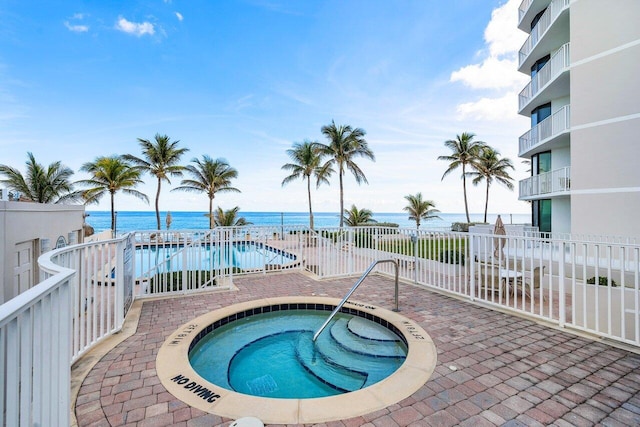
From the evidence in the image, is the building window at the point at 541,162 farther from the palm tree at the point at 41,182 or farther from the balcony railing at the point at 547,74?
the palm tree at the point at 41,182

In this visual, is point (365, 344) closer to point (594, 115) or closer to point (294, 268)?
point (294, 268)

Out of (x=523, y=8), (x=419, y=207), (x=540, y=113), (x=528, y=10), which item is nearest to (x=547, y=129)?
(x=540, y=113)

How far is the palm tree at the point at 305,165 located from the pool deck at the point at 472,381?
18.5 m

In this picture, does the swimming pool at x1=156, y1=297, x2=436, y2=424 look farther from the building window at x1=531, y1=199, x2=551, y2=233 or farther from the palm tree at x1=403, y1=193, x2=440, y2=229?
the palm tree at x1=403, y1=193, x2=440, y2=229

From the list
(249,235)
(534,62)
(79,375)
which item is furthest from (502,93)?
(79,375)

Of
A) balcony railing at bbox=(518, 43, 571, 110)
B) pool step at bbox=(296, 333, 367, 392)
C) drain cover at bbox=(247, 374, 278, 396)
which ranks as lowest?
drain cover at bbox=(247, 374, 278, 396)

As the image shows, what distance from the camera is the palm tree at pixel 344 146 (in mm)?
20125

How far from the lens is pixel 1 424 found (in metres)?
0.90

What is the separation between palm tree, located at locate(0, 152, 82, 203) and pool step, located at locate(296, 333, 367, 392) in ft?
72.5

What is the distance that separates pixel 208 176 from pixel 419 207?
681 inches

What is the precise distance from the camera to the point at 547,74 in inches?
480

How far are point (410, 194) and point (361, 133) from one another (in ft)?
24.4

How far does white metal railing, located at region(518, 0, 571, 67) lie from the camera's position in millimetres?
11188

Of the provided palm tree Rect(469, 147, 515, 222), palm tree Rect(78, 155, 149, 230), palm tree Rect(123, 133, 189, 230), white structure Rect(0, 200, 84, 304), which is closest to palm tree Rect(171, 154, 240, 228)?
palm tree Rect(123, 133, 189, 230)
